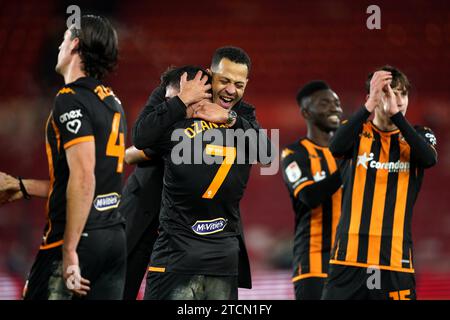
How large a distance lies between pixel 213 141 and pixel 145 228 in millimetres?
1091

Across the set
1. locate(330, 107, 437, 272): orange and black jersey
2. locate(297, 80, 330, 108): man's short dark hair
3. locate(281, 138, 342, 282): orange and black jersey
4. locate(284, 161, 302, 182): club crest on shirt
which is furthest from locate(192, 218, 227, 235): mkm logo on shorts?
locate(297, 80, 330, 108): man's short dark hair

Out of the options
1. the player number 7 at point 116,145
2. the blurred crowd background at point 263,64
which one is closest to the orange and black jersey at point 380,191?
the player number 7 at point 116,145

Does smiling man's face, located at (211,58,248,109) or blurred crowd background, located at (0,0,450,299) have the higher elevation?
blurred crowd background, located at (0,0,450,299)

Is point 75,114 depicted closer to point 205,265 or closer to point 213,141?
point 213,141

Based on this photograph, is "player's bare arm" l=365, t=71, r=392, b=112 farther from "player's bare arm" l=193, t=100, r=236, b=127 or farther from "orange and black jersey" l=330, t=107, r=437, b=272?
"player's bare arm" l=193, t=100, r=236, b=127

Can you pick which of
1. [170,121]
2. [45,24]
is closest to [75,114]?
[170,121]

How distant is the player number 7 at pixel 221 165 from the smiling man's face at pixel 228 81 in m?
0.26

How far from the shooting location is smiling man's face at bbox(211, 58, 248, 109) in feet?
12.2

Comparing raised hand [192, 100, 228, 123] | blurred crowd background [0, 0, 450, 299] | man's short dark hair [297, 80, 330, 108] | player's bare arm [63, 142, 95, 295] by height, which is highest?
blurred crowd background [0, 0, 450, 299]

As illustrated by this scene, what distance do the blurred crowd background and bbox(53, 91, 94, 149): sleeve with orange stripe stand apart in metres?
6.88

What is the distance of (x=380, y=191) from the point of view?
457 centimetres

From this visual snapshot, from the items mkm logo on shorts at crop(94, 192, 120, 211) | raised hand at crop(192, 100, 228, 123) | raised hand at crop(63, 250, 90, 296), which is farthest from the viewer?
raised hand at crop(192, 100, 228, 123)
